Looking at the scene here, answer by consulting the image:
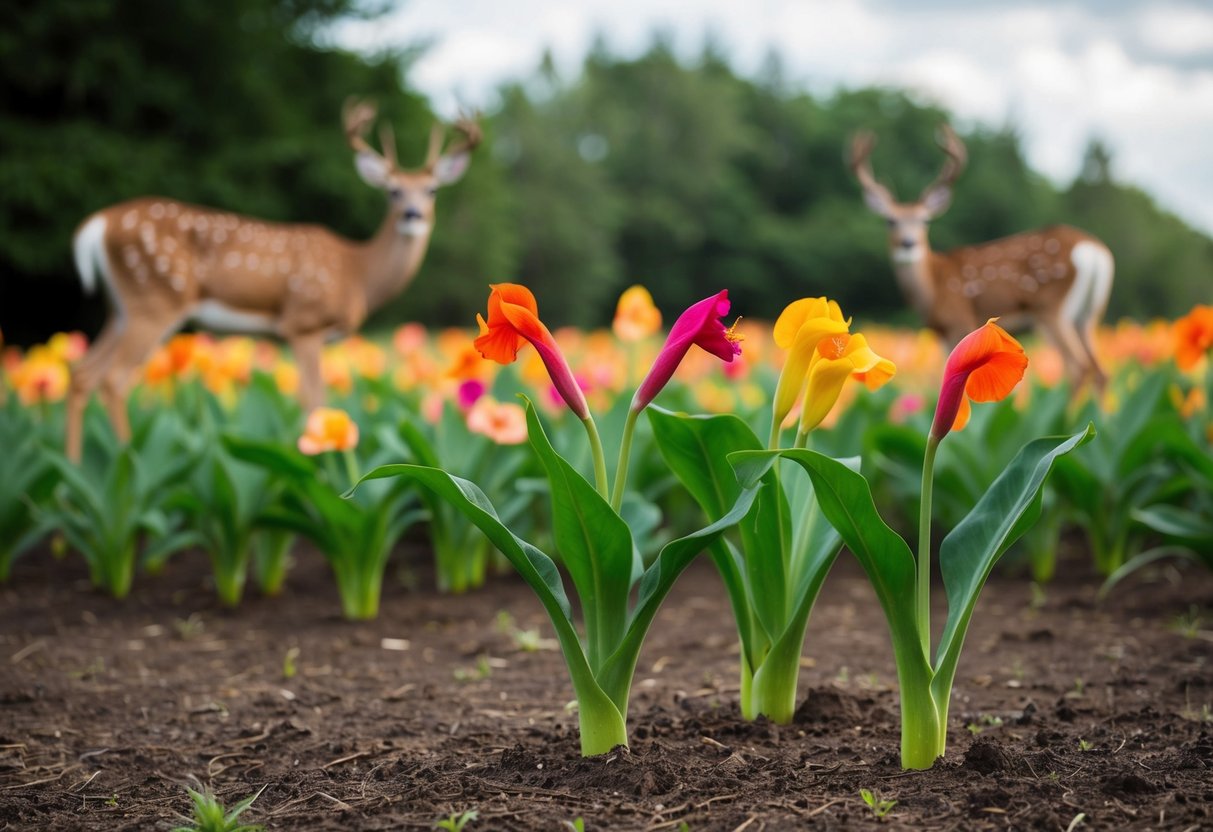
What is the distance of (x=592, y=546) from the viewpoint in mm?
1981

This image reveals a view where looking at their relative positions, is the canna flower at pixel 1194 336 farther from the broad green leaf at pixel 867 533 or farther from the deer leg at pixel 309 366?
the deer leg at pixel 309 366

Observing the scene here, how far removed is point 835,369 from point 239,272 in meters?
5.28

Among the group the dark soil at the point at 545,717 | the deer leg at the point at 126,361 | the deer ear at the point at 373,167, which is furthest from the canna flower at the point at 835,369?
the deer ear at the point at 373,167

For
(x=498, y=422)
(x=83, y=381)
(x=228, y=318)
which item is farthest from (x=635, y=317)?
(x=228, y=318)

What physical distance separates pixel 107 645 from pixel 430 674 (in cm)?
116

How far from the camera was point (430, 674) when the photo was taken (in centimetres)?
325

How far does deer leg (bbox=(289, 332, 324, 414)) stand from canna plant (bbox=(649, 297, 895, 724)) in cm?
394

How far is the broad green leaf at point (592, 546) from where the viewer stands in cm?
190

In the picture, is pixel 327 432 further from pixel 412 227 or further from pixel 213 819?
pixel 412 227

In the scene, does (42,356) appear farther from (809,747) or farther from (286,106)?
(286,106)

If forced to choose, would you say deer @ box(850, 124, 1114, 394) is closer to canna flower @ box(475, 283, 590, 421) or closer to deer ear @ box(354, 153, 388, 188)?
deer ear @ box(354, 153, 388, 188)

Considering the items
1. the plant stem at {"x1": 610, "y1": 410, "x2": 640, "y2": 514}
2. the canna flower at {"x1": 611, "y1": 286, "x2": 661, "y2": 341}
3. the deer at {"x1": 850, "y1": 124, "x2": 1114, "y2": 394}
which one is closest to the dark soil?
the plant stem at {"x1": 610, "y1": 410, "x2": 640, "y2": 514}

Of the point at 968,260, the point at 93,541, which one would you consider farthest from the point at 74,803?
the point at 968,260

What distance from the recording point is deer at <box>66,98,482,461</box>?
19.6 ft
